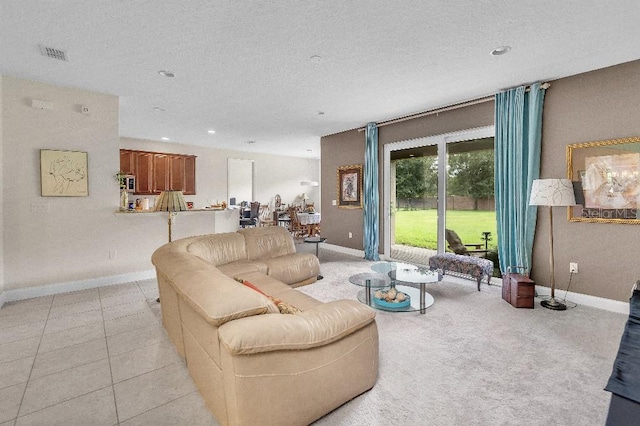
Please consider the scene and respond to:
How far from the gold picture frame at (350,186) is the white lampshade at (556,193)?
3.52 m

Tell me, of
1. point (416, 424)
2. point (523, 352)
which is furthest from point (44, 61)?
point (523, 352)

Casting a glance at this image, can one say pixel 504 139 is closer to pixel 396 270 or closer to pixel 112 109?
pixel 396 270

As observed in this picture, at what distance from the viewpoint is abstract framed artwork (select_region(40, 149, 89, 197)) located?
12.7 feet

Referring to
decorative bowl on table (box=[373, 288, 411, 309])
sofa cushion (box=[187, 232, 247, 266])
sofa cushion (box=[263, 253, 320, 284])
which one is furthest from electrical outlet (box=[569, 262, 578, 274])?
sofa cushion (box=[187, 232, 247, 266])

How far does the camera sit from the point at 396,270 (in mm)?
3729

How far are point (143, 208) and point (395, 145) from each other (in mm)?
4652

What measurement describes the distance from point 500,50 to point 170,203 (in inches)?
162

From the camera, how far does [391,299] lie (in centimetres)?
317

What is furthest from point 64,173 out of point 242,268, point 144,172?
point 144,172

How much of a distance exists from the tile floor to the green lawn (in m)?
4.47

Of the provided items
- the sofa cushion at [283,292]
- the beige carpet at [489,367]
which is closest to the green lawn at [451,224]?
the beige carpet at [489,367]

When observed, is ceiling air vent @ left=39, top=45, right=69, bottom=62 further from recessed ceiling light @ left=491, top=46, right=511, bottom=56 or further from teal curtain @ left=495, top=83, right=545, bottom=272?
teal curtain @ left=495, top=83, right=545, bottom=272

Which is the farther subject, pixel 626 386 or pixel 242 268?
pixel 242 268

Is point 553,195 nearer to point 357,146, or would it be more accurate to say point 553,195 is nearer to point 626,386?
point 626,386
